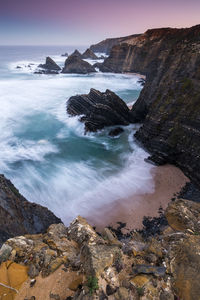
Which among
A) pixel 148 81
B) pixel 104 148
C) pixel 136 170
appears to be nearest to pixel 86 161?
pixel 104 148

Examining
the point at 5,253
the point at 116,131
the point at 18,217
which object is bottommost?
the point at 116,131

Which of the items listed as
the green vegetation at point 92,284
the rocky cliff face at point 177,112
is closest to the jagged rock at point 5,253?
the green vegetation at point 92,284

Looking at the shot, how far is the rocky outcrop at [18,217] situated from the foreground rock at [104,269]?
1.89 m

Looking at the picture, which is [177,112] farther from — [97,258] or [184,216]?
[97,258]

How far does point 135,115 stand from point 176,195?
1455cm

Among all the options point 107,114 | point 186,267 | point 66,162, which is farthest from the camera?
point 107,114

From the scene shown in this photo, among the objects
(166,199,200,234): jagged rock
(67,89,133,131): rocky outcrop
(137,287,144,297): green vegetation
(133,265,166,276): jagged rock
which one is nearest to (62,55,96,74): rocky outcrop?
(67,89,133,131): rocky outcrop

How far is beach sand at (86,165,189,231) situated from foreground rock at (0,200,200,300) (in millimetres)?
5342

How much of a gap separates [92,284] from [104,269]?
52 centimetres

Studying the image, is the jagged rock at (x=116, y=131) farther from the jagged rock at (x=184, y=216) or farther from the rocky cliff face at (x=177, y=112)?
the jagged rock at (x=184, y=216)

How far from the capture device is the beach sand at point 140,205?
36.1 ft

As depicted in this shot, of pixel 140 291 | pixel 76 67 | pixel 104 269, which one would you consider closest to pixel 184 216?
pixel 140 291

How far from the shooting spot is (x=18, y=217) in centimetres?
800

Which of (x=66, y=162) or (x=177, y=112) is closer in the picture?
(x=177, y=112)
